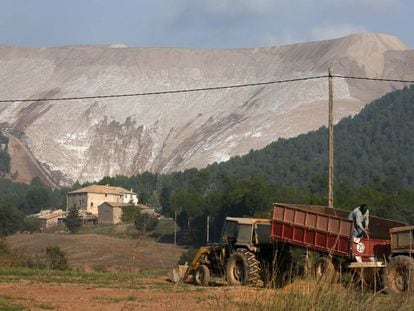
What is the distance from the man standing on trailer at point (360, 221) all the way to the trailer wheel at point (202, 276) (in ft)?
15.3

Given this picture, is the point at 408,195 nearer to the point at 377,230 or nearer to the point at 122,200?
the point at 377,230

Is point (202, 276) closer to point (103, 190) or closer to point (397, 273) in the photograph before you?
point (397, 273)

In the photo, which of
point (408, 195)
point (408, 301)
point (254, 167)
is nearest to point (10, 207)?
point (408, 195)

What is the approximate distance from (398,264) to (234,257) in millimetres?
4898

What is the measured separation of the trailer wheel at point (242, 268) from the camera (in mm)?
21078

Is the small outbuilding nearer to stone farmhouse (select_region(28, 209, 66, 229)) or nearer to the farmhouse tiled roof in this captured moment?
stone farmhouse (select_region(28, 209, 66, 229))

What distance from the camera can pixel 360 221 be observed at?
64.6 feet

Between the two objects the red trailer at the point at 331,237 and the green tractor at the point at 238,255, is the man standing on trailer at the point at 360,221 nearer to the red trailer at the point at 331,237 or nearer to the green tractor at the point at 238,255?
the red trailer at the point at 331,237

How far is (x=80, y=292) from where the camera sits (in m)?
18.0

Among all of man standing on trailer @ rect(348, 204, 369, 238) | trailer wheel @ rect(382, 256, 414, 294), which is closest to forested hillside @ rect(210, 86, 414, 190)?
man standing on trailer @ rect(348, 204, 369, 238)

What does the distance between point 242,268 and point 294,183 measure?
452 feet

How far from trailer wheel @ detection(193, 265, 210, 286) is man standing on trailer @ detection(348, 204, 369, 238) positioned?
4.66 metres

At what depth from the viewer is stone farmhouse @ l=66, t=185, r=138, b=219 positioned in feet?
543

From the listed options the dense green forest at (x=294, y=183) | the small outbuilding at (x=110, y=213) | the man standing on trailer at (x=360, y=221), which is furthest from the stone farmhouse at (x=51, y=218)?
the man standing on trailer at (x=360, y=221)
